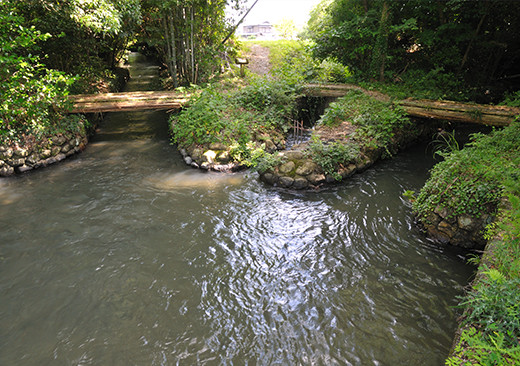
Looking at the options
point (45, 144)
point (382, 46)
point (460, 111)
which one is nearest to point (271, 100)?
point (382, 46)

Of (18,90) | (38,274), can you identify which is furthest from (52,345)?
(18,90)

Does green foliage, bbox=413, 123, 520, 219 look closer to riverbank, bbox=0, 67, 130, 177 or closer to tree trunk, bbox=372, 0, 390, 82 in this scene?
tree trunk, bbox=372, 0, 390, 82

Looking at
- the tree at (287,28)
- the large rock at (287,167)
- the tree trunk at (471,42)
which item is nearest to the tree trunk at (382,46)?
the tree trunk at (471,42)

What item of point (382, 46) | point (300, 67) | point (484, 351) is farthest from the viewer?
point (300, 67)

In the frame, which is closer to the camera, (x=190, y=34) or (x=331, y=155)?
(x=331, y=155)

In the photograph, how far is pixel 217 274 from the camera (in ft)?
16.5

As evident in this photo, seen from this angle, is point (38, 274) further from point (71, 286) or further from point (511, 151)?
point (511, 151)

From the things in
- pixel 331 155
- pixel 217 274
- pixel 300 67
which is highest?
pixel 300 67

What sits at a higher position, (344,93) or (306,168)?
(344,93)

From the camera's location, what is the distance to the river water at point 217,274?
151 inches

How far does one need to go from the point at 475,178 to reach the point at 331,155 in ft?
10.8

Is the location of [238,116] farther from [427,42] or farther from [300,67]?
[427,42]

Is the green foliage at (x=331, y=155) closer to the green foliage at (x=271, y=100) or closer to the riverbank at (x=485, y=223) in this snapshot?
the riverbank at (x=485, y=223)

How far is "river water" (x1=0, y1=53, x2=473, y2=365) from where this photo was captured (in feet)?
12.6
